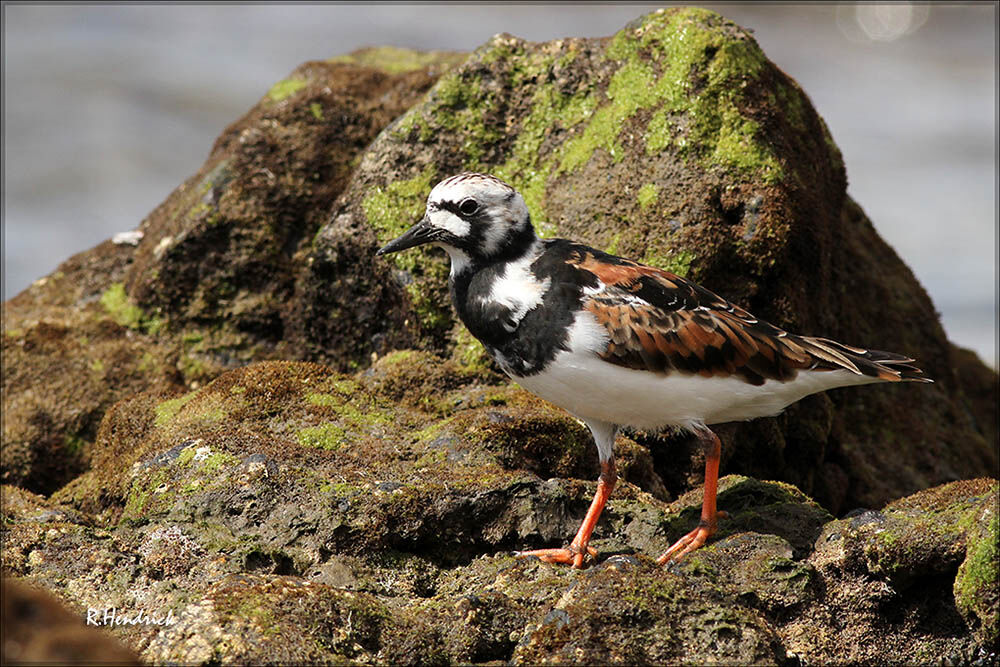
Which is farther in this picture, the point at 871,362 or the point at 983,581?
the point at 871,362

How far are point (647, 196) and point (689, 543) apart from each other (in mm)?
3403

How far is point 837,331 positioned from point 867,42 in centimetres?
2520

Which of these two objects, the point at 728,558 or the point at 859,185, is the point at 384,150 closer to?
the point at 728,558

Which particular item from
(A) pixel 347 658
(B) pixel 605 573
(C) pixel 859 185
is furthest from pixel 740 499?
(C) pixel 859 185

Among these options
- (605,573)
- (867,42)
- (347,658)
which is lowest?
(347,658)

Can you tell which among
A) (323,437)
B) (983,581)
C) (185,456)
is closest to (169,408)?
(185,456)

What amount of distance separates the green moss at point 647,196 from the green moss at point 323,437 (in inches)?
125

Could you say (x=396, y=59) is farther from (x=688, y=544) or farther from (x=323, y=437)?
(x=688, y=544)

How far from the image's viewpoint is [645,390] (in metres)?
5.96

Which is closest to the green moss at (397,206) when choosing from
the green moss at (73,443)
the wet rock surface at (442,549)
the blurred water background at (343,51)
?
the wet rock surface at (442,549)

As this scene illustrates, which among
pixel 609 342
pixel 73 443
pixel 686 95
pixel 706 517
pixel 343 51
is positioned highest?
pixel 343 51

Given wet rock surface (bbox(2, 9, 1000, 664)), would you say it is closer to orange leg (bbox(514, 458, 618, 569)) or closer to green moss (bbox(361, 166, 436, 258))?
green moss (bbox(361, 166, 436, 258))

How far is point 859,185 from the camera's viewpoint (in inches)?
1007
